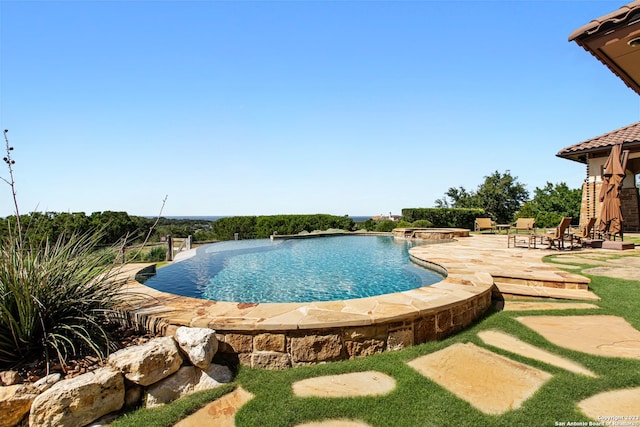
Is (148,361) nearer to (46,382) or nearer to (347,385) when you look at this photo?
(46,382)

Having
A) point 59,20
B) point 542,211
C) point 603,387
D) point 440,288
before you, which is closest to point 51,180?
point 59,20

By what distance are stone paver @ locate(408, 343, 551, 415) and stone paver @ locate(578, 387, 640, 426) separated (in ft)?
1.06

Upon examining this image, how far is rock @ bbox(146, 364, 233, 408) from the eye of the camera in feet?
7.87

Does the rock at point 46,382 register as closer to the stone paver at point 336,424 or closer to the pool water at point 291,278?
the stone paver at point 336,424

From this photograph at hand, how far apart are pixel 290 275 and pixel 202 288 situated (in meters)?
2.12

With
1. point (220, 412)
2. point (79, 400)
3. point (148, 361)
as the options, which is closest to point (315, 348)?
point (220, 412)

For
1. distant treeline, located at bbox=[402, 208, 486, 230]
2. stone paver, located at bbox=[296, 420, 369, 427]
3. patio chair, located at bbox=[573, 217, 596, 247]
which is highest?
distant treeline, located at bbox=[402, 208, 486, 230]

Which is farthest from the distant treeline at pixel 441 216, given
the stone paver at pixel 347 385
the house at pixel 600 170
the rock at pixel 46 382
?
the rock at pixel 46 382

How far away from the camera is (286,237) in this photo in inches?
681

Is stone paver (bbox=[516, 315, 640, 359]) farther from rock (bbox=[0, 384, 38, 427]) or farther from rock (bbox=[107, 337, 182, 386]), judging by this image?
rock (bbox=[0, 384, 38, 427])

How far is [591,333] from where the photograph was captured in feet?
11.2

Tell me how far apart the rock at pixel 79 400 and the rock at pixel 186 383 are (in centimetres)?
25

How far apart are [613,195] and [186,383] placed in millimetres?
12564

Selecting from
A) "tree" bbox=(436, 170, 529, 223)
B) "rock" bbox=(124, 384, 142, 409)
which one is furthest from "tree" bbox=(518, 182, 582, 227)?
"rock" bbox=(124, 384, 142, 409)
